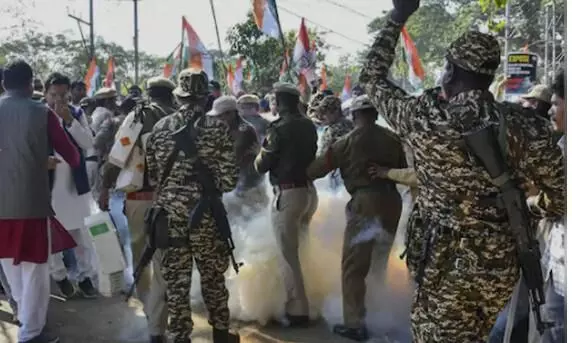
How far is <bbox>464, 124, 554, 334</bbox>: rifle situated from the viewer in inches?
107

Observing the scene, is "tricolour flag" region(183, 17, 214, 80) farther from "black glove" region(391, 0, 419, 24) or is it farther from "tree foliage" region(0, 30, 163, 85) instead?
"tree foliage" region(0, 30, 163, 85)

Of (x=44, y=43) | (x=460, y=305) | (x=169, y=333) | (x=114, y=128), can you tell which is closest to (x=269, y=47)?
(x=114, y=128)

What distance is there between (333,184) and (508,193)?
3.84 metres

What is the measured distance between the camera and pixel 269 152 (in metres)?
5.11

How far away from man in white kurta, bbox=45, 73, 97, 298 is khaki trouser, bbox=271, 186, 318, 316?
1665 millimetres

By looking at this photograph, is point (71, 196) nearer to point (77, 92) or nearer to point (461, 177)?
point (77, 92)

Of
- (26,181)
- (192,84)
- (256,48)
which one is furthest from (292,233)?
(256,48)

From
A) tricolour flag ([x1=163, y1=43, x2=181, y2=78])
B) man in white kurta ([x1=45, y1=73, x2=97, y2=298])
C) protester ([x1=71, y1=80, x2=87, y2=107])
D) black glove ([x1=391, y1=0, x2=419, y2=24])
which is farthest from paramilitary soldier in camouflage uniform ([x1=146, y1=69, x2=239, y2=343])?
tricolour flag ([x1=163, y1=43, x2=181, y2=78])

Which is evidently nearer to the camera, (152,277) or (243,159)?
(152,277)

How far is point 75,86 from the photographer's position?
8820 mm

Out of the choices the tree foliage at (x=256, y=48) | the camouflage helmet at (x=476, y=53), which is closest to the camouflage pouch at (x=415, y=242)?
the camouflage helmet at (x=476, y=53)

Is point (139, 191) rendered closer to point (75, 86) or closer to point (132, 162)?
point (132, 162)

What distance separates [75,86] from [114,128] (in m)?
2.15

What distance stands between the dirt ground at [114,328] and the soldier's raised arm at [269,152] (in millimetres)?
1235
